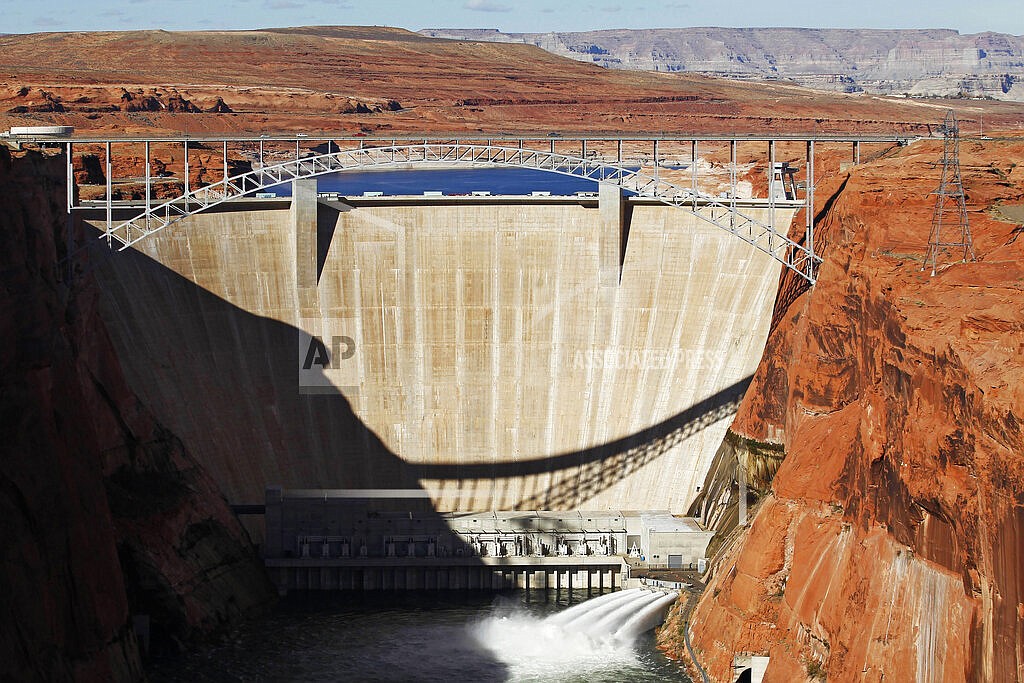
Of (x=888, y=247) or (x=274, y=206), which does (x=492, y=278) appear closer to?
(x=274, y=206)

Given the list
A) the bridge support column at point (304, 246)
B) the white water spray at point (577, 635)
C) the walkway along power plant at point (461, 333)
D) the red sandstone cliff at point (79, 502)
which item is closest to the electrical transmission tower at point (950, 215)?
the walkway along power plant at point (461, 333)

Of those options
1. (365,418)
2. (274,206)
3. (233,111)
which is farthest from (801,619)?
(233,111)

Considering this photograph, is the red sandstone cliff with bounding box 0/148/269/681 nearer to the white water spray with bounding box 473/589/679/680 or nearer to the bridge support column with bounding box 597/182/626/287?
the white water spray with bounding box 473/589/679/680

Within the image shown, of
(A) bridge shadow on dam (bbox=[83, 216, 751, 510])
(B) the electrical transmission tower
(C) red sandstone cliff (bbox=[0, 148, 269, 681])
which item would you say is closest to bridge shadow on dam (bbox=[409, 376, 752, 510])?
(A) bridge shadow on dam (bbox=[83, 216, 751, 510])

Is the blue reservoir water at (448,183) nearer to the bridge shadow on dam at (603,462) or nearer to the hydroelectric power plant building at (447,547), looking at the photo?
the bridge shadow on dam at (603,462)

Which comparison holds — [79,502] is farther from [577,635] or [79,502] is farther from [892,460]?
[892,460]

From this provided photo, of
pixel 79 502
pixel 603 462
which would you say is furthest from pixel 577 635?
pixel 79 502
